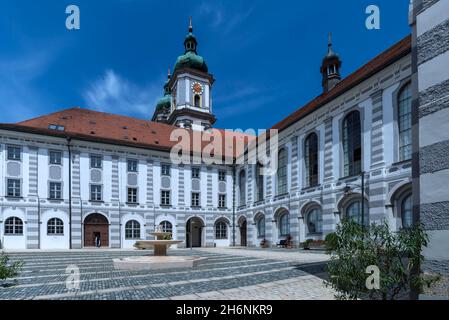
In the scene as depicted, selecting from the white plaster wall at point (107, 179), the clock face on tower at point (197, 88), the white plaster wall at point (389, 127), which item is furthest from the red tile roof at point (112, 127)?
the clock face on tower at point (197, 88)

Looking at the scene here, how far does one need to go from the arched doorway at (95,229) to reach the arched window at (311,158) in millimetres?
20231

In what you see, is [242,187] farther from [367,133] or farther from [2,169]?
[2,169]

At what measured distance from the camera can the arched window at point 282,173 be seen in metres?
31.3

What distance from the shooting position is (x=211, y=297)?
27.1ft

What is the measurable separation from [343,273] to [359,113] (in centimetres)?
1930

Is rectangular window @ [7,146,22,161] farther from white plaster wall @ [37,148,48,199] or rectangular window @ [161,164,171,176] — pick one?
rectangular window @ [161,164,171,176]

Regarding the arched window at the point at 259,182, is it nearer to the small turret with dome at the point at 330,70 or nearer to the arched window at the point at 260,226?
the arched window at the point at 260,226

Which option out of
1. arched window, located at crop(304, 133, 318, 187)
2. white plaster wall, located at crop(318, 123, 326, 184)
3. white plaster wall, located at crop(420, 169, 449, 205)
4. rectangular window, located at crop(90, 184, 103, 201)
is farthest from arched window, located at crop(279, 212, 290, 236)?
white plaster wall, located at crop(420, 169, 449, 205)

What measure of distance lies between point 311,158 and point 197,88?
31.8m

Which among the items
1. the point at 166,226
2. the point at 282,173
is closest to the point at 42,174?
the point at 166,226

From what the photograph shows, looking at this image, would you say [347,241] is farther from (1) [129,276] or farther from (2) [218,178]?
(2) [218,178]

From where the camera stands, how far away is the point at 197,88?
55156mm

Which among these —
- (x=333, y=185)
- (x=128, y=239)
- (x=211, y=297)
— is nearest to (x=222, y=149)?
(x=128, y=239)

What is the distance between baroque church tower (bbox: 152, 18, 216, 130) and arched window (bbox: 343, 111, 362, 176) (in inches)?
1251
